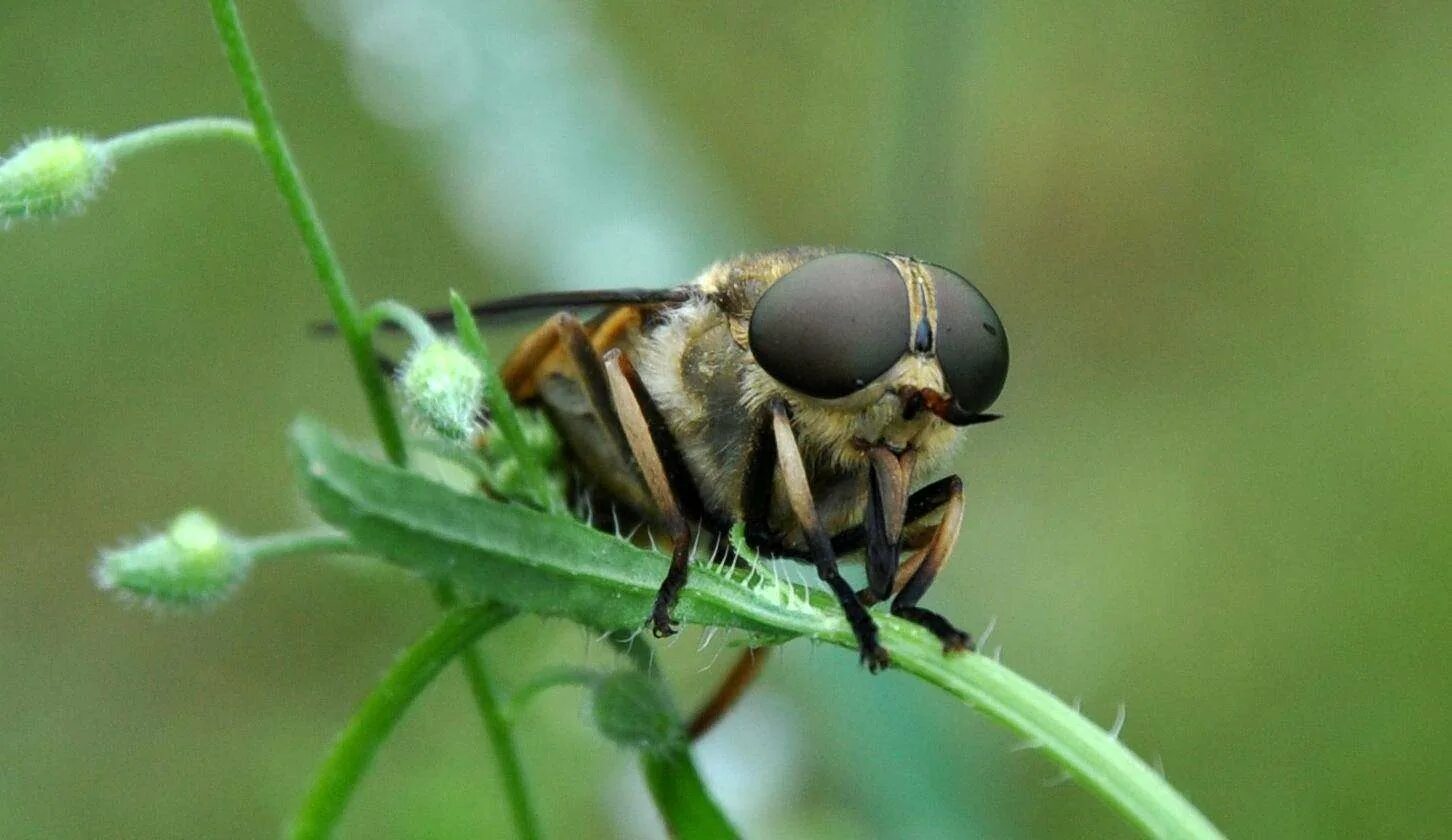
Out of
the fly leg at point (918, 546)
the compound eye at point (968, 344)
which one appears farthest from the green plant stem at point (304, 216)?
the compound eye at point (968, 344)

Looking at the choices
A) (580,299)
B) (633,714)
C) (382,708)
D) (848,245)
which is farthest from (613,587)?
(848,245)

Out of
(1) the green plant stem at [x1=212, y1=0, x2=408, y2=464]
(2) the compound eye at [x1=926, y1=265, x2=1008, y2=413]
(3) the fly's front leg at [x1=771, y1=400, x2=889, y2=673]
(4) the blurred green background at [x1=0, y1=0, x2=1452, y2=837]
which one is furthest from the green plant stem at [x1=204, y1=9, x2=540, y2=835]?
(4) the blurred green background at [x1=0, y1=0, x2=1452, y2=837]

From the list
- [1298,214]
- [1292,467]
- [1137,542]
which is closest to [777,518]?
[1137,542]

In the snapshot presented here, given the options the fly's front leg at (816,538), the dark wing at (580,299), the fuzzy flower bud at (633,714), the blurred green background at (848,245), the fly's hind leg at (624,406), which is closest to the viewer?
the fly's front leg at (816,538)

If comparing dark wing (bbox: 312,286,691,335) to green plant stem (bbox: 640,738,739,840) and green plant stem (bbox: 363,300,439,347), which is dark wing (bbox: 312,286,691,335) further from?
green plant stem (bbox: 640,738,739,840)

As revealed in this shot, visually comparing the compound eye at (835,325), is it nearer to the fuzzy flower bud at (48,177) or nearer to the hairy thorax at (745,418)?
the hairy thorax at (745,418)

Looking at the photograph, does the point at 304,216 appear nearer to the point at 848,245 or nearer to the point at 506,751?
the point at 506,751

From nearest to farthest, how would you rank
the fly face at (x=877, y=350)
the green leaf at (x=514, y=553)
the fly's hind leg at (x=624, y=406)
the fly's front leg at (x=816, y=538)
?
the green leaf at (x=514, y=553), the fly's front leg at (x=816, y=538), the fly face at (x=877, y=350), the fly's hind leg at (x=624, y=406)
